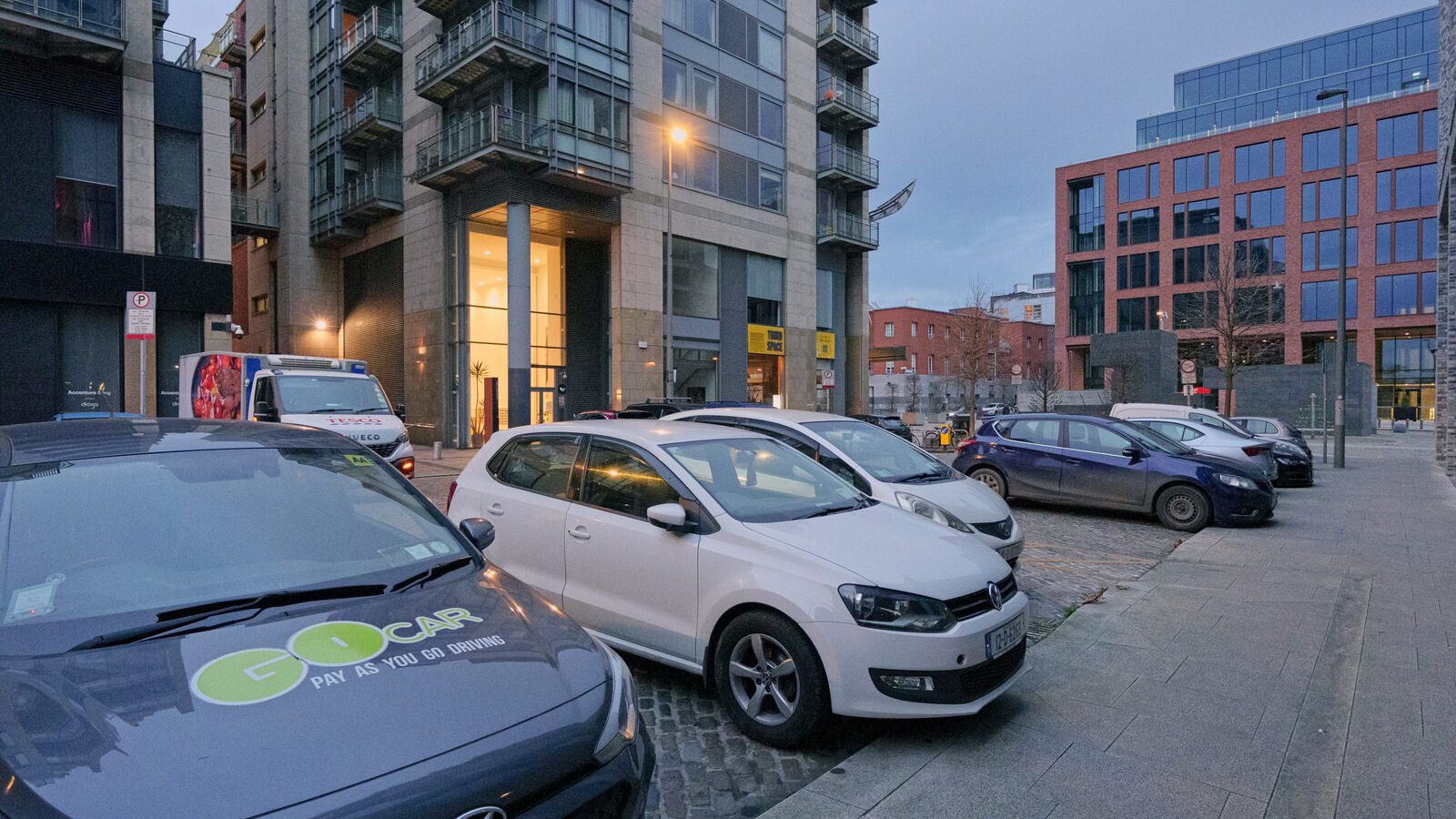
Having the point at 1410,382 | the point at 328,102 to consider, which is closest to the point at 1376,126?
the point at 1410,382

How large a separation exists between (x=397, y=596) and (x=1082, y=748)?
330 centimetres

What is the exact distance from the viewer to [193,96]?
2144cm

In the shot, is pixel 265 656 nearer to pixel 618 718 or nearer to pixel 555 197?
pixel 618 718

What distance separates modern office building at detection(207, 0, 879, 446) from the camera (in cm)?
2461

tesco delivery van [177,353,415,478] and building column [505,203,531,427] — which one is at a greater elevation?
building column [505,203,531,427]

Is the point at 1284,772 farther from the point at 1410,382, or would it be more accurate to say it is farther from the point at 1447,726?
the point at 1410,382

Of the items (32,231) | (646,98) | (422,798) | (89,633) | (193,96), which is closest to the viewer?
(422,798)

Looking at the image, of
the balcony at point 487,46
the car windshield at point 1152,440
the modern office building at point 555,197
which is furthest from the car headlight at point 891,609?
the balcony at point 487,46

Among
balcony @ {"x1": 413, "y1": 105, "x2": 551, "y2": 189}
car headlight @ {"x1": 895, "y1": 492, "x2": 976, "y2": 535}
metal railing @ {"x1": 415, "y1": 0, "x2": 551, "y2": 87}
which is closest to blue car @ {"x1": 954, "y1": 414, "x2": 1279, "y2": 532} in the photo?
car headlight @ {"x1": 895, "y1": 492, "x2": 976, "y2": 535}

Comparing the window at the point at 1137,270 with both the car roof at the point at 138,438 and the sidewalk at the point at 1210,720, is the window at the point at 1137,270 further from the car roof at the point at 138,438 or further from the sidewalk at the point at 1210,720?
the car roof at the point at 138,438

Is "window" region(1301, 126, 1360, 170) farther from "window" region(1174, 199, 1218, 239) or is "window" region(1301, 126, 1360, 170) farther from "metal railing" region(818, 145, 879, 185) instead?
"metal railing" region(818, 145, 879, 185)

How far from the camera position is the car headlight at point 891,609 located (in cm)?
350

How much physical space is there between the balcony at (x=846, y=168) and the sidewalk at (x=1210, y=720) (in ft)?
99.1

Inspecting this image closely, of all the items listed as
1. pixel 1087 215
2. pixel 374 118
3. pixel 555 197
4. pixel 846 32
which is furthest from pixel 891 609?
pixel 1087 215
